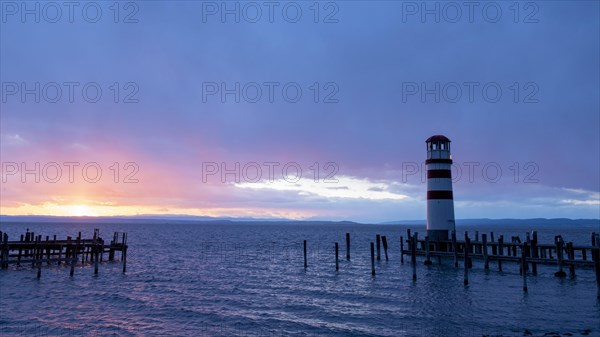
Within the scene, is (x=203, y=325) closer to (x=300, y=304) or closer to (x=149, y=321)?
(x=149, y=321)

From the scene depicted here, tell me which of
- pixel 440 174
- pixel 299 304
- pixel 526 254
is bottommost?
pixel 299 304

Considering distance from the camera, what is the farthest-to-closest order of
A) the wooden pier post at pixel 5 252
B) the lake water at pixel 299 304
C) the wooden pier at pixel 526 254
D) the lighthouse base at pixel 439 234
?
the lighthouse base at pixel 439 234 < the wooden pier post at pixel 5 252 < the wooden pier at pixel 526 254 < the lake water at pixel 299 304

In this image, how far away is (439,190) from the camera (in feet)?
128

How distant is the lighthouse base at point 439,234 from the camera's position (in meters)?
39.5

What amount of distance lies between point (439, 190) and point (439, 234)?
3744mm

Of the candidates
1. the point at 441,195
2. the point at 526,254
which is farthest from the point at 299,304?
the point at 526,254

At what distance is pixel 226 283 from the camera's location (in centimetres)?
3353

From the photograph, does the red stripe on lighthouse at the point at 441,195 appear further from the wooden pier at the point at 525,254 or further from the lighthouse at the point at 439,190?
the wooden pier at the point at 525,254

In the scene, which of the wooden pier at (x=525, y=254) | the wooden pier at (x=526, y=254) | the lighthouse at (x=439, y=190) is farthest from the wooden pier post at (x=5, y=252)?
the lighthouse at (x=439, y=190)

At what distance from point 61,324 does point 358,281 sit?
1937 centimetres

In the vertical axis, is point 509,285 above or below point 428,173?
below

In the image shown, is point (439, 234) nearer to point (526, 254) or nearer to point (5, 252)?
point (526, 254)

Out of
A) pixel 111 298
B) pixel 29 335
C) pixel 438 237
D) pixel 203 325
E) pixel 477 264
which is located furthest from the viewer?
pixel 477 264

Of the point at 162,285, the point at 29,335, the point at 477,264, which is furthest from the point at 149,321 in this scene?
the point at 477,264
